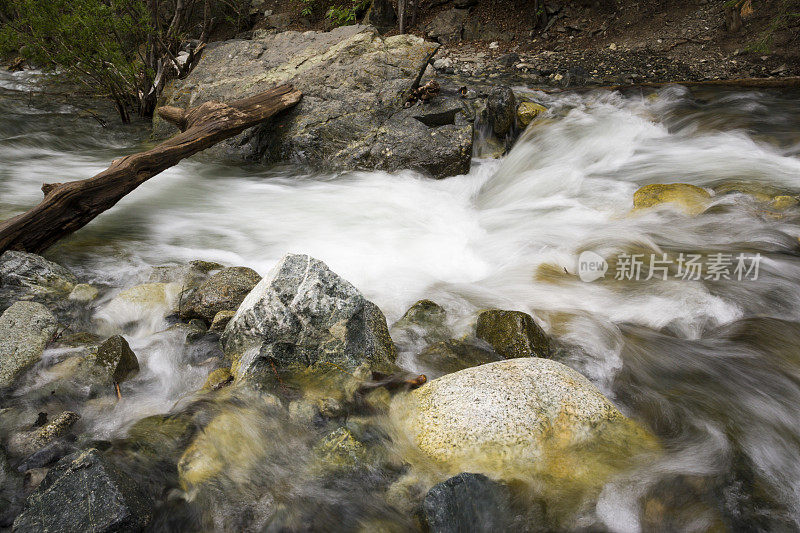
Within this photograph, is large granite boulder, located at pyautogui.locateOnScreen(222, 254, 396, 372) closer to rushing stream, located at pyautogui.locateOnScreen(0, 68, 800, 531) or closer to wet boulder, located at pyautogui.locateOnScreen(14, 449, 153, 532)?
rushing stream, located at pyautogui.locateOnScreen(0, 68, 800, 531)

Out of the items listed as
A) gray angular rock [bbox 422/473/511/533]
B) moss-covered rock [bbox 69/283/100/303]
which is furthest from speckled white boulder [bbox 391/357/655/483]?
moss-covered rock [bbox 69/283/100/303]

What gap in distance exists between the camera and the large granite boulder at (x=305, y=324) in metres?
3.12

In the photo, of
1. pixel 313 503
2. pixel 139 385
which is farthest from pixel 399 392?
pixel 139 385

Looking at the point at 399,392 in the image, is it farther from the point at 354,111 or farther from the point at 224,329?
the point at 354,111

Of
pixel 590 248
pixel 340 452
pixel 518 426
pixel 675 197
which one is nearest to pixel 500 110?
pixel 675 197

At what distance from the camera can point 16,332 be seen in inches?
129

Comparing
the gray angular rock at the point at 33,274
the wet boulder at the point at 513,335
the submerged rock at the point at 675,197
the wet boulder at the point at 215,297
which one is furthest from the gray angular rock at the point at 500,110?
the gray angular rock at the point at 33,274

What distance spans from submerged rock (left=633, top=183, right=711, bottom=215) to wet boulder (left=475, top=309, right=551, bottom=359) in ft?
9.76

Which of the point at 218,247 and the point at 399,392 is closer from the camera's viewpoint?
the point at 399,392

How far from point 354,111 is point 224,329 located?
5.20 meters

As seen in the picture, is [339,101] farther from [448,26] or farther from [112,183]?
[448,26]

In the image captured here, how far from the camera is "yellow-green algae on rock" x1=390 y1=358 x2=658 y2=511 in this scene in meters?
2.40

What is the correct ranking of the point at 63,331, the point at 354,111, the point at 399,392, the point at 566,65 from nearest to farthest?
the point at 399,392 < the point at 63,331 < the point at 354,111 < the point at 566,65

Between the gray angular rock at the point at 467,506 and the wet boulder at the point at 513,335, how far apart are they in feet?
4.37
